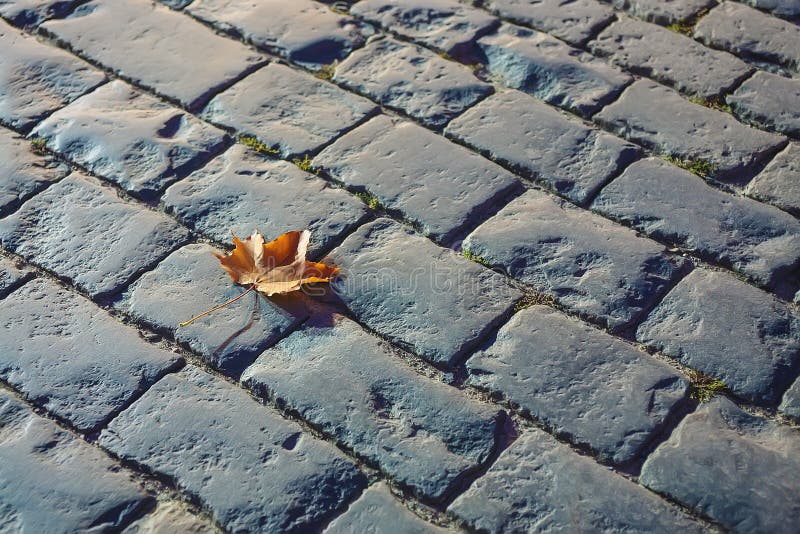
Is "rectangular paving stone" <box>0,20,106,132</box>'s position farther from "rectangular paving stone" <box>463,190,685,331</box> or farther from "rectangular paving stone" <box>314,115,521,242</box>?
"rectangular paving stone" <box>463,190,685,331</box>

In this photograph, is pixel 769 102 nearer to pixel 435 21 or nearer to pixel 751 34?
pixel 751 34

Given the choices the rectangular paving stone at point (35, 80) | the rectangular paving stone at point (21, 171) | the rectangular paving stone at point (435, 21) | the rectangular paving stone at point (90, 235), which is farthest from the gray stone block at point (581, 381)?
the rectangular paving stone at point (35, 80)

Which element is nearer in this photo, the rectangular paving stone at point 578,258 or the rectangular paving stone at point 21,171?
the rectangular paving stone at point 578,258

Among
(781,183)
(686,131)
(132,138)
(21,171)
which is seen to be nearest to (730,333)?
(781,183)

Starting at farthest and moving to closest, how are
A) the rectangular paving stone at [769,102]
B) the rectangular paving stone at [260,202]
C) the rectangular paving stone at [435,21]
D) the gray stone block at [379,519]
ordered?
the rectangular paving stone at [435,21] → the rectangular paving stone at [769,102] → the rectangular paving stone at [260,202] → the gray stone block at [379,519]

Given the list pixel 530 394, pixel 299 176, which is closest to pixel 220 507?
pixel 530 394

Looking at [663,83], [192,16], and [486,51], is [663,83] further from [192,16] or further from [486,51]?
[192,16]

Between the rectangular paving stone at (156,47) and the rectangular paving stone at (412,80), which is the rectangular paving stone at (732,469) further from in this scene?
the rectangular paving stone at (156,47)
